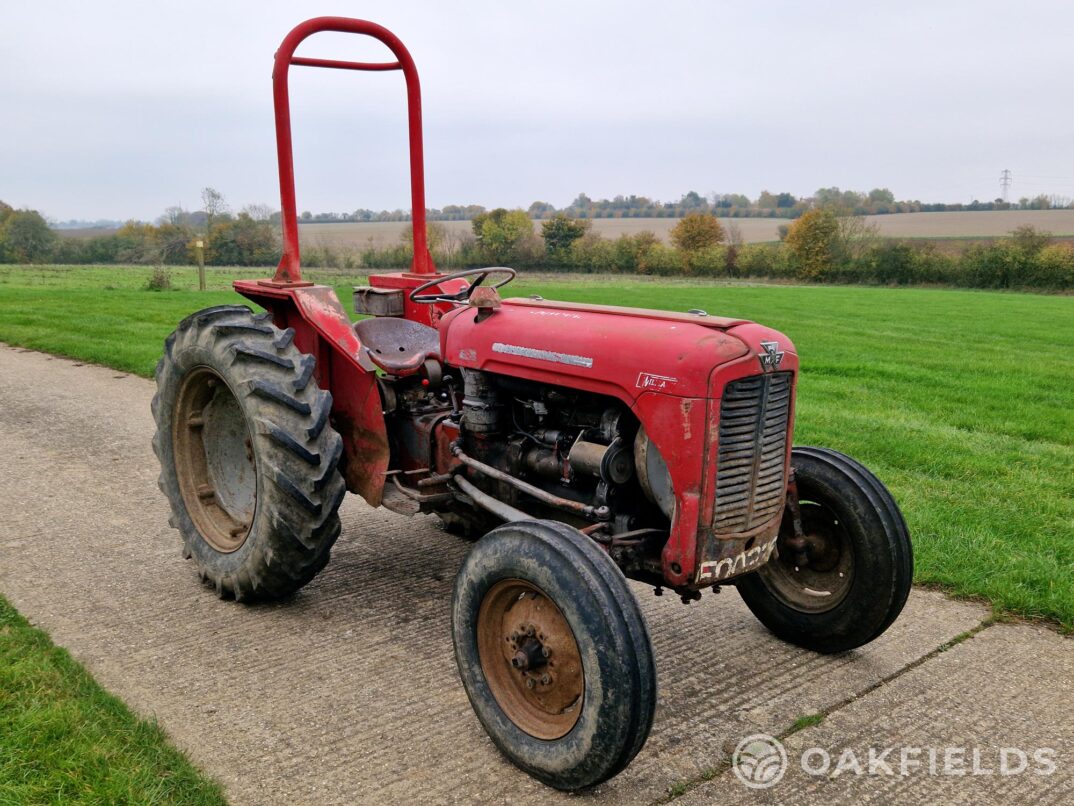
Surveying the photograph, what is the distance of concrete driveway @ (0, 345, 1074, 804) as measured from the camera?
8.62 feet

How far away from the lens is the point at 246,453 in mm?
4199

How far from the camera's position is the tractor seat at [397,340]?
13.3 ft

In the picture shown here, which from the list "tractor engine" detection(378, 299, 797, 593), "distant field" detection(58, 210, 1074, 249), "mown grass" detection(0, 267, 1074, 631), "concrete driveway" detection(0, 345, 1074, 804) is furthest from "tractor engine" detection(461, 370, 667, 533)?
"distant field" detection(58, 210, 1074, 249)

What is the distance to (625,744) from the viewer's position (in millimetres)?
2373

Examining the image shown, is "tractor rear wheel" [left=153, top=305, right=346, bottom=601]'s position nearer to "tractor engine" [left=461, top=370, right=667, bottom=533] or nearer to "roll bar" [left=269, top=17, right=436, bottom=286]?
"roll bar" [left=269, top=17, right=436, bottom=286]

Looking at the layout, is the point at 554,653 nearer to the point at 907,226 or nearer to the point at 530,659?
the point at 530,659

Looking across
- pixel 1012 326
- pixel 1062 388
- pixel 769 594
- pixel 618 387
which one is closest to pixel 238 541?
pixel 618 387

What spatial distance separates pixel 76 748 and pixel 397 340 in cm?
223

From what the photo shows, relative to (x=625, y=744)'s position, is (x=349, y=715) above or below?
below

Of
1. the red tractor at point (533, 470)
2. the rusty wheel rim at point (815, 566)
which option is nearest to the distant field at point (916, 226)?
the red tractor at point (533, 470)

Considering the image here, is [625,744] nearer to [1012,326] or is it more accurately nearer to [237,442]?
[237,442]

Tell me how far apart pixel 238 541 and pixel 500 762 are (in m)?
1.88

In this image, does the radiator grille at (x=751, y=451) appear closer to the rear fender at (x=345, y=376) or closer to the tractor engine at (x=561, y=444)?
the tractor engine at (x=561, y=444)

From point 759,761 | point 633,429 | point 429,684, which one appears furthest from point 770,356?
point 429,684
